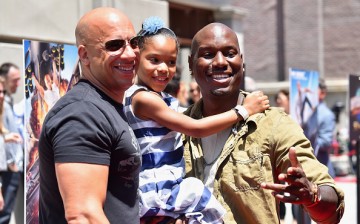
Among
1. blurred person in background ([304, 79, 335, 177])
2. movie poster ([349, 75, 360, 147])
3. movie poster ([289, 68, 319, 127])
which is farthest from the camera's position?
movie poster ([349, 75, 360, 147])

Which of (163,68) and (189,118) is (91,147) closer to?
(189,118)

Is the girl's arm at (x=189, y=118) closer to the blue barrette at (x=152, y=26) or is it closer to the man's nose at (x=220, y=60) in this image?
the man's nose at (x=220, y=60)

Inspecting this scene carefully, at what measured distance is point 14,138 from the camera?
7.64 meters

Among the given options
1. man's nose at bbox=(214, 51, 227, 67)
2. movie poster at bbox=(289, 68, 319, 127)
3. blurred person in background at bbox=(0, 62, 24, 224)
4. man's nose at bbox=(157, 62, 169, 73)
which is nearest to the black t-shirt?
man's nose at bbox=(214, 51, 227, 67)


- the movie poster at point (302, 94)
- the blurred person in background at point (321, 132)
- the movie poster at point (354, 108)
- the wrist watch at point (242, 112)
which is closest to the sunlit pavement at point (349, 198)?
the blurred person in background at point (321, 132)

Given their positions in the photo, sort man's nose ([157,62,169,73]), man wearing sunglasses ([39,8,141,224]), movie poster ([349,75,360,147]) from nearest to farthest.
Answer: man wearing sunglasses ([39,8,141,224]) < man's nose ([157,62,169,73]) < movie poster ([349,75,360,147])

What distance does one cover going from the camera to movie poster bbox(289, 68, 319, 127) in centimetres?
931

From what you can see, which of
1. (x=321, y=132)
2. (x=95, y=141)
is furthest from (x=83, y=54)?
(x=321, y=132)

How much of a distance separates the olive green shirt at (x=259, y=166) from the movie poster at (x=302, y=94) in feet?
18.4

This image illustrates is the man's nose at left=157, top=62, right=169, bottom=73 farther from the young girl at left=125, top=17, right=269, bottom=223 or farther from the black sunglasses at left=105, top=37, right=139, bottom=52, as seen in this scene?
the black sunglasses at left=105, top=37, right=139, bottom=52

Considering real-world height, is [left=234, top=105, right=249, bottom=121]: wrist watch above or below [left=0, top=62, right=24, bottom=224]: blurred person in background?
above

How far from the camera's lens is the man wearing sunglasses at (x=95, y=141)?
106 inches

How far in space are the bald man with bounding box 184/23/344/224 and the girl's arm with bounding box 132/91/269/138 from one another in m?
0.06

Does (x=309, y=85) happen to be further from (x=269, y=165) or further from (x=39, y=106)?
(x=269, y=165)
